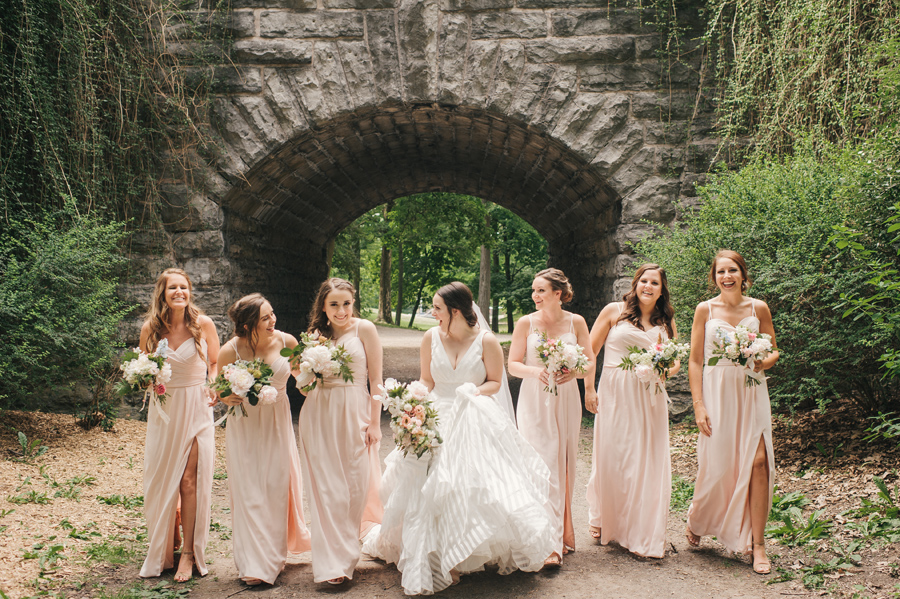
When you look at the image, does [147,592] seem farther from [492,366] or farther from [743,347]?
[743,347]

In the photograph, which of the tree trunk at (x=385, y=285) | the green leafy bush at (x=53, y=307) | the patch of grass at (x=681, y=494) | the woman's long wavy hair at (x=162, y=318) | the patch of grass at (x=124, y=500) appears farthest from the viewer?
the tree trunk at (x=385, y=285)

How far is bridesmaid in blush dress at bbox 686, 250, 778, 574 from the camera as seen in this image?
391 cm

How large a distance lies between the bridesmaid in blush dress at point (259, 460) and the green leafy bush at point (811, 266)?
409cm

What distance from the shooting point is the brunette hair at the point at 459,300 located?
155 inches

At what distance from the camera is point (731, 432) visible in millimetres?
4023

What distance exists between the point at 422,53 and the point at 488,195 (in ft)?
17.8

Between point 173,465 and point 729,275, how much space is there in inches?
154

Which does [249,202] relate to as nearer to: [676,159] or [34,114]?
[34,114]

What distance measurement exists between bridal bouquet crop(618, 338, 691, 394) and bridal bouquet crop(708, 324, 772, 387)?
21 cm

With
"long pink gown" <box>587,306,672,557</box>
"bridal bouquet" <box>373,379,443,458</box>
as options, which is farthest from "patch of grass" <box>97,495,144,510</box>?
"long pink gown" <box>587,306,672,557</box>

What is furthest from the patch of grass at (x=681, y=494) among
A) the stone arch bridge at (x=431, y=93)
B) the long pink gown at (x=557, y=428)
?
the stone arch bridge at (x=431, y=93)

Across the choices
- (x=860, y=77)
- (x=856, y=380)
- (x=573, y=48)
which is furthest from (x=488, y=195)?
(x=856, y=380)

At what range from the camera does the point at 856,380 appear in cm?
517

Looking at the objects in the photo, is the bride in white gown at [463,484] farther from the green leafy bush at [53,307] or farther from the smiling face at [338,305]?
the green leafy bush at [53,307]
